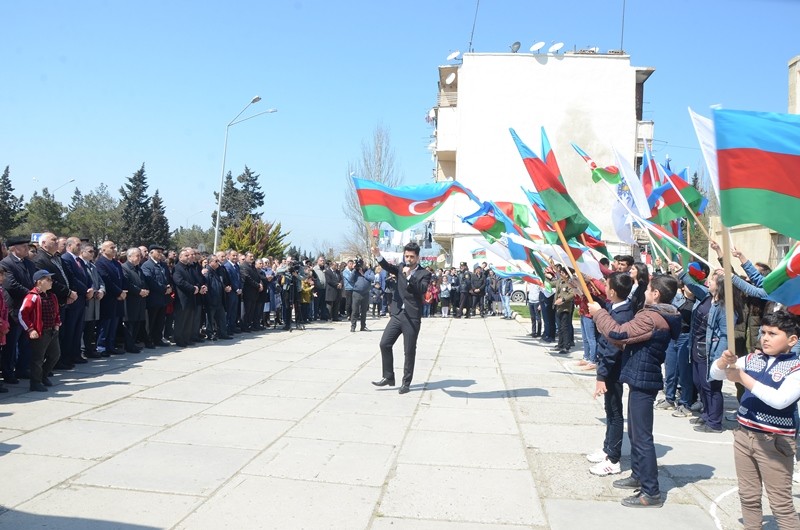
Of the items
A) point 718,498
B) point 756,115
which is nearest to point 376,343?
point 718,498

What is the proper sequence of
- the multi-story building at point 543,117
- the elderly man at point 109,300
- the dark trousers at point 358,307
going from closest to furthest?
the elderly man at point 109,300 → the dark trousers at point 358,307 → the multi-story building at point 543,117

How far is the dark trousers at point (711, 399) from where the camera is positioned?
24.8 ft

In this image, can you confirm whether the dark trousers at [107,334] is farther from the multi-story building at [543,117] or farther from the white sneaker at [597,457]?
the multi-story building at [543,117]

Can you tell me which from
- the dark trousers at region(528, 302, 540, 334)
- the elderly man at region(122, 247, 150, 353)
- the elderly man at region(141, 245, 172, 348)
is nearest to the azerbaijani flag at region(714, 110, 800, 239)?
the elderly man at region(122, 247, 150, 353)

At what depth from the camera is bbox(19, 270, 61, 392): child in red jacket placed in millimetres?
8164

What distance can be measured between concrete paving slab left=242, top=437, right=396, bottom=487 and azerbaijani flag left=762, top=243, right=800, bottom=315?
11.7ft

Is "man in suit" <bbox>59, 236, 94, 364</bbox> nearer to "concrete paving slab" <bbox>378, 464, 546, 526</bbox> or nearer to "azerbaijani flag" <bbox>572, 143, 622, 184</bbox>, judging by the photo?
"concrete paving slab" <bbox>378, 464, 546, 526</bbox>

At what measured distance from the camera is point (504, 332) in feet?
63.1

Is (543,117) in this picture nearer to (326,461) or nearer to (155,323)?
(155,323)

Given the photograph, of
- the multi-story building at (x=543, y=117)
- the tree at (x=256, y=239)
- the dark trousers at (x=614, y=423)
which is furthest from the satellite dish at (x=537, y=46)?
the dark trousers at (x=614, y=423)

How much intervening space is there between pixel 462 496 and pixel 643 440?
59.2 inches

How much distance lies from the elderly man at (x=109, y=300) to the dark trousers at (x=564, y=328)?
8906 millimetres

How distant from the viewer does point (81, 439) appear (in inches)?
245

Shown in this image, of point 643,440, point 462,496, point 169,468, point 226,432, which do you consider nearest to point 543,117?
point 226,432
